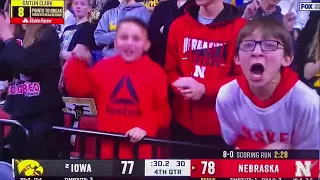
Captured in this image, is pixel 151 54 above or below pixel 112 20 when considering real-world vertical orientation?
below

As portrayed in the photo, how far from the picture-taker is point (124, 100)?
3654 mm

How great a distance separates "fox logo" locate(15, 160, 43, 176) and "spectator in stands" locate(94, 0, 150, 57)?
0.73 metres

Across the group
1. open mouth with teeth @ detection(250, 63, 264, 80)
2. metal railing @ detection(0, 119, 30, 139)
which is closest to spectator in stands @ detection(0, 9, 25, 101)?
metal railing @ detection(0, 119, 30, 139)

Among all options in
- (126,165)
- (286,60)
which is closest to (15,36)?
(126,165)

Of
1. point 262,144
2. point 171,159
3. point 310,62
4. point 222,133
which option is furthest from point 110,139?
point 310,62

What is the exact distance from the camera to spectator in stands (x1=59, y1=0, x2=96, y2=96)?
12.0 ft

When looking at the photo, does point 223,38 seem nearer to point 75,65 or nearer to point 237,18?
point 237,18

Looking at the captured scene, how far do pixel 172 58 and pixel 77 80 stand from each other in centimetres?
55

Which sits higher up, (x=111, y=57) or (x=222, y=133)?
(x=111, y=57)

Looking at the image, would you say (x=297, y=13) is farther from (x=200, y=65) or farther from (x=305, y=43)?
(x=200, y=65)

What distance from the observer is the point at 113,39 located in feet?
12.0

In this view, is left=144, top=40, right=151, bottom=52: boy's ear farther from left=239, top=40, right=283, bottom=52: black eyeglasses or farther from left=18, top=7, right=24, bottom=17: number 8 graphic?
left=18, top=7, right=24, bottom=17: number 8 graphic

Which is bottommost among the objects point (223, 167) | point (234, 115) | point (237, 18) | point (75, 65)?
point (223, 167)

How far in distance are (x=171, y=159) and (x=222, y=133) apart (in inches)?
12.7
